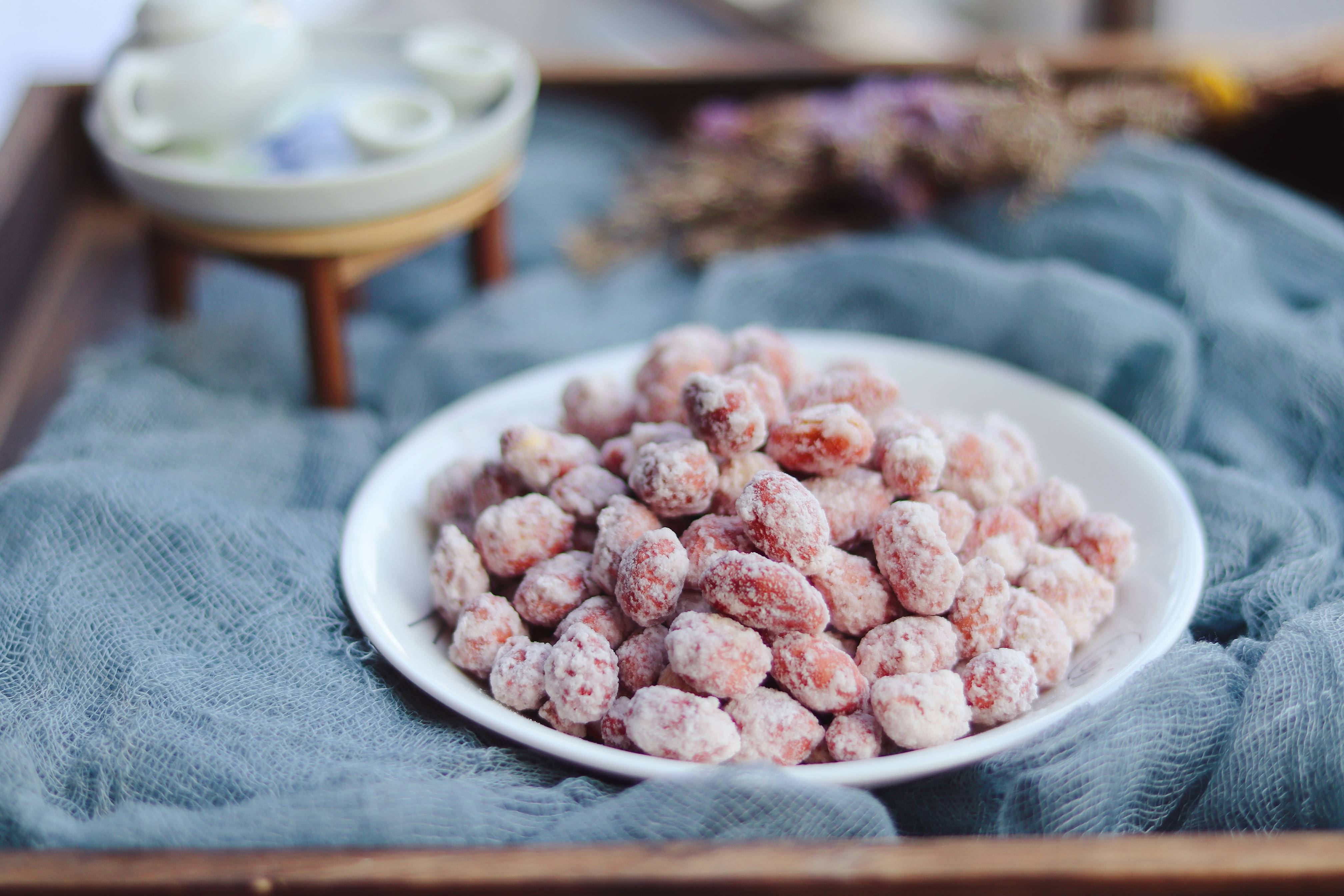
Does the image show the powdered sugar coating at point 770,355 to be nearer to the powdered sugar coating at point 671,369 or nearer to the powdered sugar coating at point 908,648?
the powdered sugar coating at point 671,369

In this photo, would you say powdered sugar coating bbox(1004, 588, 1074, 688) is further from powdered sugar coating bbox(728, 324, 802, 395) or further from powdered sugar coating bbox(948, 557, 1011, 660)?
powdered sugar coating bbox(728, 324, 802, 395)

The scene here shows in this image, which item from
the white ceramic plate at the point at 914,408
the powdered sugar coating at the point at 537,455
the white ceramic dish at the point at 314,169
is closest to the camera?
the white ceramic plate at the point at 914,408

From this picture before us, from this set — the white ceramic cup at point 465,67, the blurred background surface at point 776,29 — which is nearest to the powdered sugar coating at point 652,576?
the white ceramic cup at point 465,67

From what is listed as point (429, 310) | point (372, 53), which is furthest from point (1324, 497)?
point (372, 53)

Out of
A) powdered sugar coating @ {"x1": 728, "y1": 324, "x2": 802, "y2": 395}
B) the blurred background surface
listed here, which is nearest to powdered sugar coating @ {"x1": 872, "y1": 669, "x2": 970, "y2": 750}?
powdered sugar coating @ {"x1": 728, "y1": 324, "x2": 802, "y2": 395}

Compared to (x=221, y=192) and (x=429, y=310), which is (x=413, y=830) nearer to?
(x=221, y=192)

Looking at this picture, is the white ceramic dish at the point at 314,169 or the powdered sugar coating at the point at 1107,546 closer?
the powdered sugar coating at the point at 1107,546
